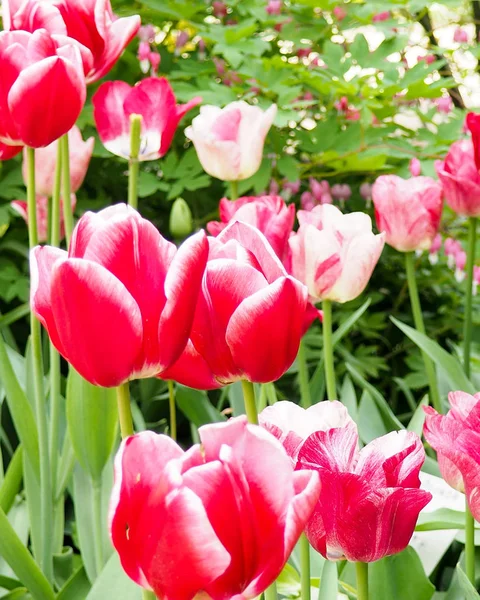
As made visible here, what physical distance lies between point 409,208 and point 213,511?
3.13 ft

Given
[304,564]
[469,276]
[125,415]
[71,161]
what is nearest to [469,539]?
[304,564]

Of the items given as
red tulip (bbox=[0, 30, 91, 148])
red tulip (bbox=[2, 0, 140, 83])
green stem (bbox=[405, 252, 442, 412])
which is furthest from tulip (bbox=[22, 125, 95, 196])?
green stem (bbox=[405, 252, 442, 412])

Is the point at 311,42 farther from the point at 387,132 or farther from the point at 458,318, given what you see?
the point at 458,318

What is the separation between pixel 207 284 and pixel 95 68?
22.8 inches

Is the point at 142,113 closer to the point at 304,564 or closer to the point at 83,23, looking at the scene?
the point at 83,23

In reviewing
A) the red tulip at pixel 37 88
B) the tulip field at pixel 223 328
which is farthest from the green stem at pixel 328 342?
the red tulip at pixel 37 88

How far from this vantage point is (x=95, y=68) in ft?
3.22

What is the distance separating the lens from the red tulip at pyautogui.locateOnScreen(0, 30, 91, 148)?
2.70 feet

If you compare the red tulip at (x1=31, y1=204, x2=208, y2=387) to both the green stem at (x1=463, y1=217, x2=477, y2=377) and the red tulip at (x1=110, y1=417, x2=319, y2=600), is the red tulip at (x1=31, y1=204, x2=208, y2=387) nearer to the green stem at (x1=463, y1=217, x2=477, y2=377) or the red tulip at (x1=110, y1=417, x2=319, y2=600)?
the red tulip at (x1=110, y1=417, x2=319, y2=600)

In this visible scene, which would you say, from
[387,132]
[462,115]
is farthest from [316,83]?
[462,115]

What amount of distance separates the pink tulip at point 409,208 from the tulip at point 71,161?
45cm

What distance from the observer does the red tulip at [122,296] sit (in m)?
0.44

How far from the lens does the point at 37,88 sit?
32.4 inches

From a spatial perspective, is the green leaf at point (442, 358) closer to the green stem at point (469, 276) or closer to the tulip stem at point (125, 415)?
the green stem at point (469, 276)
